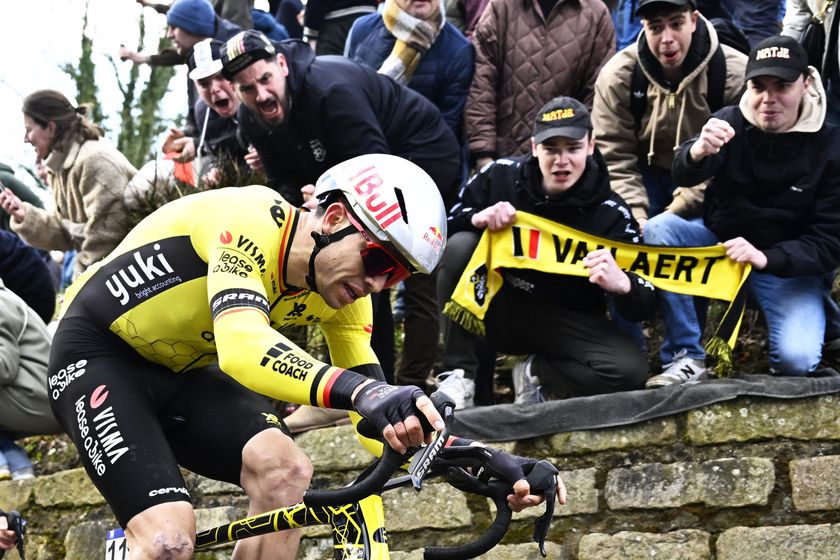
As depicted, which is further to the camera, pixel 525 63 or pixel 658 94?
pixel 525 63

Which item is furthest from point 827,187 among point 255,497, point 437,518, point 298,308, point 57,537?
point 57,537

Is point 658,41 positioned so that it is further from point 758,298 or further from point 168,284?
point 168,284

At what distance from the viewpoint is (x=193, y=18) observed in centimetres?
920

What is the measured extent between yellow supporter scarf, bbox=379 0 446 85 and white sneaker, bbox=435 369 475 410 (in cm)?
202

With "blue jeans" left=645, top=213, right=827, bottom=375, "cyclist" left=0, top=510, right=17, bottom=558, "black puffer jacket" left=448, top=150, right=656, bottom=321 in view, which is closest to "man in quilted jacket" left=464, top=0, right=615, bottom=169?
"black puffer jacket" left=448, top=150, right=656, bottom=321

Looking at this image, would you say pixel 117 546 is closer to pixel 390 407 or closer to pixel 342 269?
pixel 342 269

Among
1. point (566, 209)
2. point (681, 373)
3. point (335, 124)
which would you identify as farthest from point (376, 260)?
point (681, 373)

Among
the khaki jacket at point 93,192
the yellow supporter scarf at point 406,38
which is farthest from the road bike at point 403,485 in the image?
the khaki jacket at point 93,192

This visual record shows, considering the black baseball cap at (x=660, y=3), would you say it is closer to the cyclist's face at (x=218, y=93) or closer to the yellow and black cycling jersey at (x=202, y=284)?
the cyclist's face at (x=218, y=93)

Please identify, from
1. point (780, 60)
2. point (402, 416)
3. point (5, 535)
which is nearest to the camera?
point (402, 416)

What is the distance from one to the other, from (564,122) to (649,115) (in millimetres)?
832

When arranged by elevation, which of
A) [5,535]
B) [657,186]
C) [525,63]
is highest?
[525,63]

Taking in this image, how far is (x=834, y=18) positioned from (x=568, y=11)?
1.76 meters

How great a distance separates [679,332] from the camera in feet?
23.5
